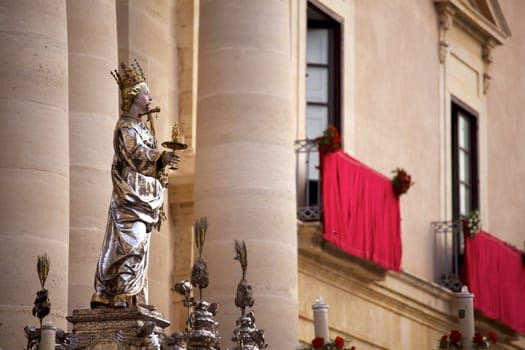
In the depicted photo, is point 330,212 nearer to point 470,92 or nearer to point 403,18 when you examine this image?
point 403,18

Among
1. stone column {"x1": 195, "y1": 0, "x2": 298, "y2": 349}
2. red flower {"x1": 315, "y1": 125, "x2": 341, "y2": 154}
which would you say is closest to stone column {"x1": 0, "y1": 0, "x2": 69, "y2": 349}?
stone column {"x1": 195, "y1": 0, "x2": 298, "y2": 349}

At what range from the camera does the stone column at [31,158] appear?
1512 centimetres

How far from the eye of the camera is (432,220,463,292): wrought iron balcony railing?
2852cm

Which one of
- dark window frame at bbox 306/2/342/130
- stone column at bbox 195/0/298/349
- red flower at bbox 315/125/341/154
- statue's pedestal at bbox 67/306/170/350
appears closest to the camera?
statue's pedestal at bbox 67/306/170/350

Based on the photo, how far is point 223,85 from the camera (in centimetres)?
1977

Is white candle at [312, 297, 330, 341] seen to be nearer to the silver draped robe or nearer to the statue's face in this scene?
the silver draped robe

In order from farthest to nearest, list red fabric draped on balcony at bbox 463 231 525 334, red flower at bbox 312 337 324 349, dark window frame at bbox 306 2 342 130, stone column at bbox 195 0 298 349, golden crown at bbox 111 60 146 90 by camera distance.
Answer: red fabric draped on balcony at bbox 463 231 525 334, dark window frame at bbox 306 2 342 130, stone column at bbox 195 0 298 349, red flower at bbox 312 337 324 349, golden crown at bbox 111 60 146 90

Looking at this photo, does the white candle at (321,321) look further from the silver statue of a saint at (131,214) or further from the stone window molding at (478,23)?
the stone window molding at (478,23)

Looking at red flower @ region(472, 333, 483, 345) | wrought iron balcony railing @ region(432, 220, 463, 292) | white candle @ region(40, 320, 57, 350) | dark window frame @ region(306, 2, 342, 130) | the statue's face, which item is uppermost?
dark window frame @ region(306, 2, 342, 130)

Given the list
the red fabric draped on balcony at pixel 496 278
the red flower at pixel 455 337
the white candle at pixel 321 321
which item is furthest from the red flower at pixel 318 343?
the red fabric draped on balcony at pixel 496 278

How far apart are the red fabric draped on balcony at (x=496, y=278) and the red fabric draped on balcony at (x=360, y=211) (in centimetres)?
235

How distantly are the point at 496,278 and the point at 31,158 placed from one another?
14.9 m

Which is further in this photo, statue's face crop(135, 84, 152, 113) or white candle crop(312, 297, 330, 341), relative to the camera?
white candle crop(312, 297, 330, 341)

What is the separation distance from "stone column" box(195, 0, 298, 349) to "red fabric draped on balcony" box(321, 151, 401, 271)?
4.38 metres
